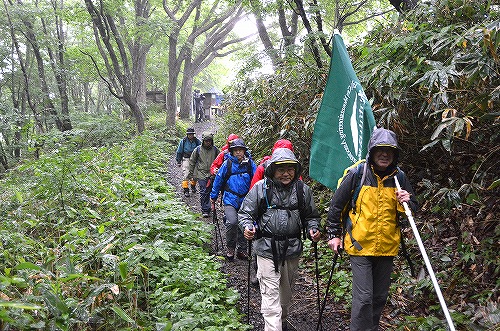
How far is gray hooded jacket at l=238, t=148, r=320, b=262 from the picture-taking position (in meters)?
3.78

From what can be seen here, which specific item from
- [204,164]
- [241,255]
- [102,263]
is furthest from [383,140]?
[204,164]

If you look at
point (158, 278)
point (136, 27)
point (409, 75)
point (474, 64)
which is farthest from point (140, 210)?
point (136, 27)

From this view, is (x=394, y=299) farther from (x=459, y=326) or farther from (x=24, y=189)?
(x=24, y=189)

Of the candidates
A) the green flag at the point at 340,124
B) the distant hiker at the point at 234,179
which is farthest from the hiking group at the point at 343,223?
the distant hiker at the point at 234,179

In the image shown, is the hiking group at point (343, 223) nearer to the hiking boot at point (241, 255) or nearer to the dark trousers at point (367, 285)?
the dark trousers at point (367, 285)

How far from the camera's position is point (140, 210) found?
636cm

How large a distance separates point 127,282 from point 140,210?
101 inches

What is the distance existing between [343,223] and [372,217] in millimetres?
390

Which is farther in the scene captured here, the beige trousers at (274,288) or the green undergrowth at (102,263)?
the beige trousers at (274,288)

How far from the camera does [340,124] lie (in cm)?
430

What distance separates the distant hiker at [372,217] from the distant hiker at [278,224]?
0.51 meters

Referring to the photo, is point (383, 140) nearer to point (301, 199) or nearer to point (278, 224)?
point (301, 199)

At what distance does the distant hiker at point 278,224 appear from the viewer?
12.2 feet

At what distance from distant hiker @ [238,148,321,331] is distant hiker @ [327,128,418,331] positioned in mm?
512
